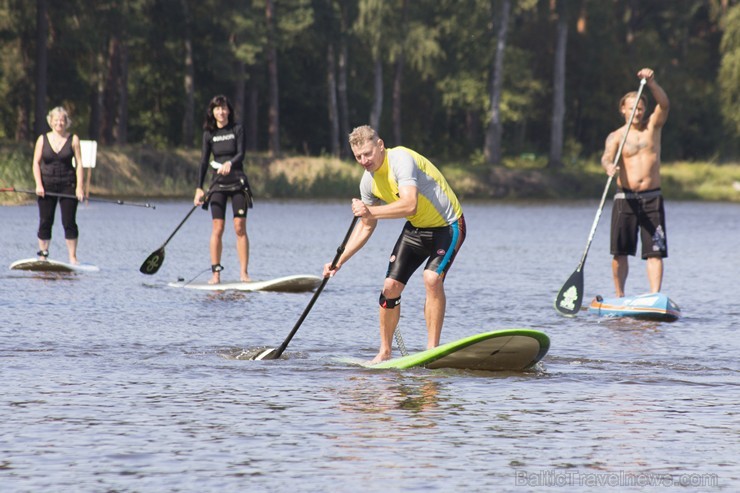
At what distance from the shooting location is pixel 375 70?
214 ft

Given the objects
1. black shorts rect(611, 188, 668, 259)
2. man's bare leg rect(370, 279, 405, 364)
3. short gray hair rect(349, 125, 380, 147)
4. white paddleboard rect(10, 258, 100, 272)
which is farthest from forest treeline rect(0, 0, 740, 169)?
short gray hair rect(349, 125, 380, 147)

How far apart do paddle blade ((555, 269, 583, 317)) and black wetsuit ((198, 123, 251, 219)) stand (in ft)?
11.4

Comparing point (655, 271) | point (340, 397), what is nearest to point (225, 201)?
point (655, 271)

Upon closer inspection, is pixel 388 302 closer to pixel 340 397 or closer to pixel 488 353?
pixel 488 353

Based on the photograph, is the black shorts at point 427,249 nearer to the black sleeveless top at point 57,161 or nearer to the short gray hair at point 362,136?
the short gray hair at point 362,136

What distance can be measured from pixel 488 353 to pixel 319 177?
1642 inches

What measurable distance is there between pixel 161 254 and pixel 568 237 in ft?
46.3

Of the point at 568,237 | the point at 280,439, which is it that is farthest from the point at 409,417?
the point at 568,237

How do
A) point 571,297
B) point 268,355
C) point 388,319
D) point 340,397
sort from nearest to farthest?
point 340,397 < point 388,319 < point 268,355 < point 571,297

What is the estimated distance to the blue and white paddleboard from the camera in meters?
13.0

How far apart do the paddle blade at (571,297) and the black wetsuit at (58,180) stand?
5.96 metres

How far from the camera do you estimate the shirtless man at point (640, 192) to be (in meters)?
13.3

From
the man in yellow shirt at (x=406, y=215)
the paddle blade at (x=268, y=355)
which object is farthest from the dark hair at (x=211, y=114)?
the man in yellow shirt at (x=406, y=215)

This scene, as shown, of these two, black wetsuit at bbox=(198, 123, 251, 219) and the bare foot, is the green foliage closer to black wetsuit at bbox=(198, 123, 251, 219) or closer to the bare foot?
black wetsuit at bbox=(198, 123, 251, 219)
